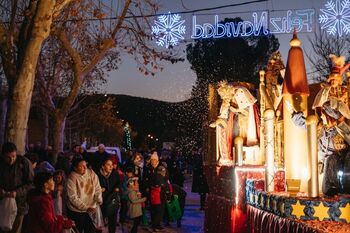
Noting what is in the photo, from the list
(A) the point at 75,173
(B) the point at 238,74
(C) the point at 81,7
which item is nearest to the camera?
(A) the point at 75,173

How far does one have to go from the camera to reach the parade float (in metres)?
6.14

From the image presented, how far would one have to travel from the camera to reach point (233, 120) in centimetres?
1207

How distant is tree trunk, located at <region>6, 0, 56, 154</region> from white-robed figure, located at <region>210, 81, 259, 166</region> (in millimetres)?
4241

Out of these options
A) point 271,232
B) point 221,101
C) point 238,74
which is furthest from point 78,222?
point 238,74

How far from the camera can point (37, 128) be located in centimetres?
5869

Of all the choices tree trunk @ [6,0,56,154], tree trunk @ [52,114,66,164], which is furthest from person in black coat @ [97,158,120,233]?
tree trunk @ [52,114,66,164]

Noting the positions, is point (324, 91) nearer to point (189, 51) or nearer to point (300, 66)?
point (300, 66)

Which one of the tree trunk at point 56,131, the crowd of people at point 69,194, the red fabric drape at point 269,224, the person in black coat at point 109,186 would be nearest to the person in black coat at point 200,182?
the crowd of people at point 69,194

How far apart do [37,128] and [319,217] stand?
55495 mm

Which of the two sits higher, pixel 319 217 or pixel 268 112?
pixel 268 112

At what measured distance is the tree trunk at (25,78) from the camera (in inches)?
380

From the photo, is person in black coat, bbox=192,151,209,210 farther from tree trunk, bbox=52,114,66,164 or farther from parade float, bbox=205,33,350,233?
parade float, bbox=205,33,350,233

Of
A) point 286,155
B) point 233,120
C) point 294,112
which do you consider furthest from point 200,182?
point 294,112

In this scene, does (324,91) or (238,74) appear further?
(238,74)
